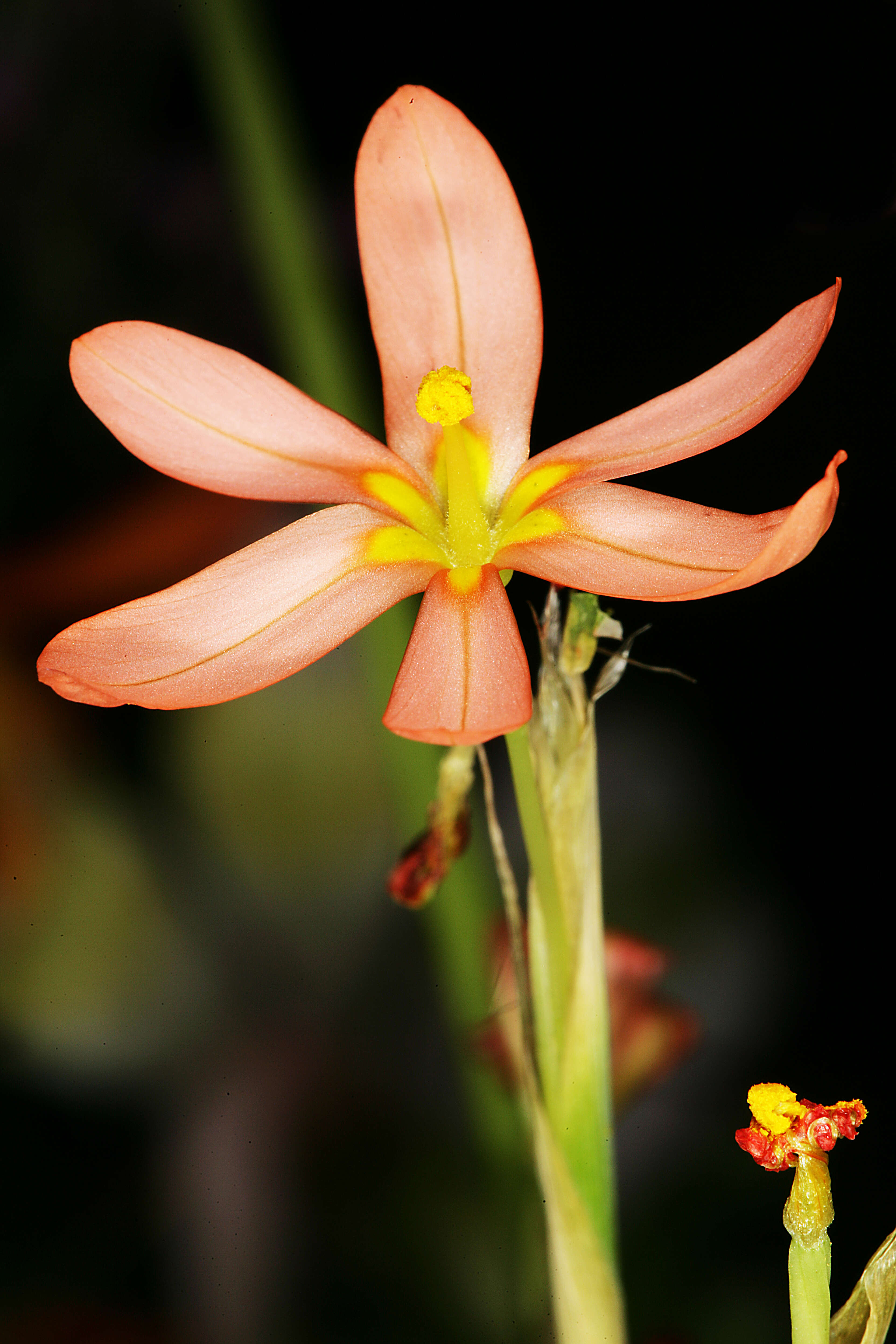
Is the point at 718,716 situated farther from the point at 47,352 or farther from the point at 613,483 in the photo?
the point at 47,352

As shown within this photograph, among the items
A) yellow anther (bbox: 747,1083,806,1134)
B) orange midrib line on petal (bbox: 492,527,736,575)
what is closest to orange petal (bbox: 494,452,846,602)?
orange midrib line on petal (bbox: 492,527,736,575)

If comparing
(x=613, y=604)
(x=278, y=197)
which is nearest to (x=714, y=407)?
(x=613, y=604)

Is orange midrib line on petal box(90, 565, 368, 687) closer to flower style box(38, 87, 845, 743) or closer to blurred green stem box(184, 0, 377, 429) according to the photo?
flower style box(38, 87, 845, 743)

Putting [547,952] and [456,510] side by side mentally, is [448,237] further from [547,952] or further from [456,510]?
[547,952]

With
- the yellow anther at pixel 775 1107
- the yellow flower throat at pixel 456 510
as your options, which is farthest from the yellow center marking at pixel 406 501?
the yellow anther at pixel 775 1107

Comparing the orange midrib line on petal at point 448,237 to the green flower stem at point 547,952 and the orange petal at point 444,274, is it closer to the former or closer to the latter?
the orange petal at point 444,274

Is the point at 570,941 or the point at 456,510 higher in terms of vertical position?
the point at 456,510
